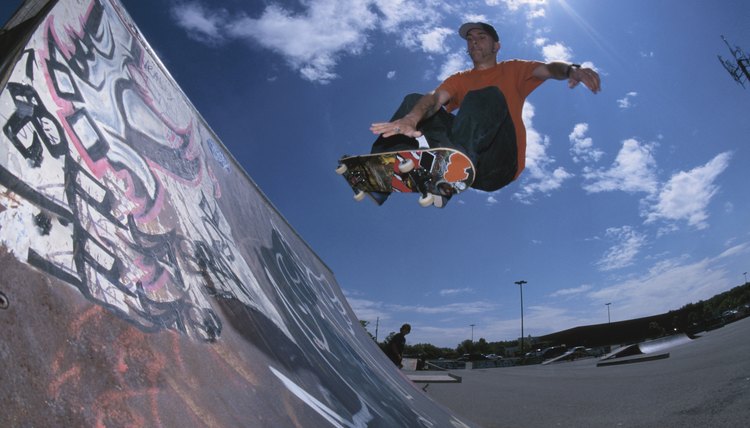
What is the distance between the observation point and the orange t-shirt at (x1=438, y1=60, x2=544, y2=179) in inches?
144

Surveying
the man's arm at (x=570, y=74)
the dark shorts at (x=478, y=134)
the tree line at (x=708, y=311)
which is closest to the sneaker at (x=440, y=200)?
the dark shorts at (x=478, y=134)

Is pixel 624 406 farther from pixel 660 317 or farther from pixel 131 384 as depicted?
pixel 660 317

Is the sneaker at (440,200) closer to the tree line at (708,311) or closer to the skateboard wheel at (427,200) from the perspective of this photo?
the skateboard wheel at (427,200)

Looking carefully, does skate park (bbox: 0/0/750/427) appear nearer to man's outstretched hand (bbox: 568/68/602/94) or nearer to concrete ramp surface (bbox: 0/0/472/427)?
concrete ramp surface (bbox: 0/0/472/427)

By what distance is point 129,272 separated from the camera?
1.33 meters

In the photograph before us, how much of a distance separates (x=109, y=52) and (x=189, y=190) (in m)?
0.74

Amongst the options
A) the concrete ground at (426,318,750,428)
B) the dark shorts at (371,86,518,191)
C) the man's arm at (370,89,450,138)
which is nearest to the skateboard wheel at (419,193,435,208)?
the dark shorts at (371,86,518,191)

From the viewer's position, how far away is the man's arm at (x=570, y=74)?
346cm

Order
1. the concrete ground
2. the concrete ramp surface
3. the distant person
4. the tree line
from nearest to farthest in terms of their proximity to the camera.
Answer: the concrete ramp surface, the concrete ground, the distant person, the tree line

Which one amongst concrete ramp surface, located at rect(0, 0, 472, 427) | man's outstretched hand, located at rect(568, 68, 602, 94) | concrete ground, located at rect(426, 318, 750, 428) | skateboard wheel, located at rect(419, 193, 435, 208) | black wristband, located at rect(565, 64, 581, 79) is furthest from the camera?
skateboard wheel, located at rect(419, 193, 435, 208)

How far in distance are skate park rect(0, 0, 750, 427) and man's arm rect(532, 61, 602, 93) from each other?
2639 mm

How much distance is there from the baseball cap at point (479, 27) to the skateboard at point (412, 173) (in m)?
1.43

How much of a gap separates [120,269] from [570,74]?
377cm

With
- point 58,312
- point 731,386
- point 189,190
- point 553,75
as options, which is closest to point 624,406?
point 731,386
